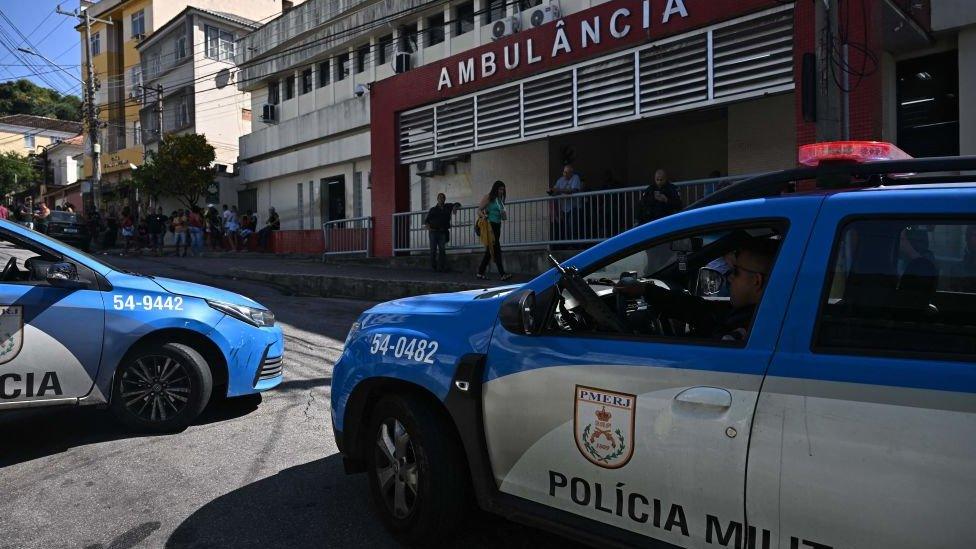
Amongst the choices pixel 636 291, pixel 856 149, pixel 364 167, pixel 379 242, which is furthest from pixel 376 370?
pixel 364 167

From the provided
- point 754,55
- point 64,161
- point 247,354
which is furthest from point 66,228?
point 64,161

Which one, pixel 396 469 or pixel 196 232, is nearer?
pixel 396 469

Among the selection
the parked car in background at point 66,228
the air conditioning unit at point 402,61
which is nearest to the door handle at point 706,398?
the air conditioning unit at point 402,61

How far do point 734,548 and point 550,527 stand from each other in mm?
773

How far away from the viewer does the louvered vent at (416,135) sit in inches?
640

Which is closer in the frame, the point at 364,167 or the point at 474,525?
the point at 474,525

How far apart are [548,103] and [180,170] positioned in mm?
20285

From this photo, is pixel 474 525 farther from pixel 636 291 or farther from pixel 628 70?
pixel 628 70

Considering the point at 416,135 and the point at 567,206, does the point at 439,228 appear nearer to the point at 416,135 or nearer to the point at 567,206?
the point at 567,206

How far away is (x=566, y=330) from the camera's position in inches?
110

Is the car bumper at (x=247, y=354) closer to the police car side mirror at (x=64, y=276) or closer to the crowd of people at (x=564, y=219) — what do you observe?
the police car side mirror at (x=64, y=276)

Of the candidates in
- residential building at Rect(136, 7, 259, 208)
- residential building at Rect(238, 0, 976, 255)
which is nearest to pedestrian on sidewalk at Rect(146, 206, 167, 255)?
residential building at Rect(238, 0, 976, 255)

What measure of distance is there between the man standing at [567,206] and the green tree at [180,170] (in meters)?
20.4

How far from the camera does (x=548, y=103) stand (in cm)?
1348
